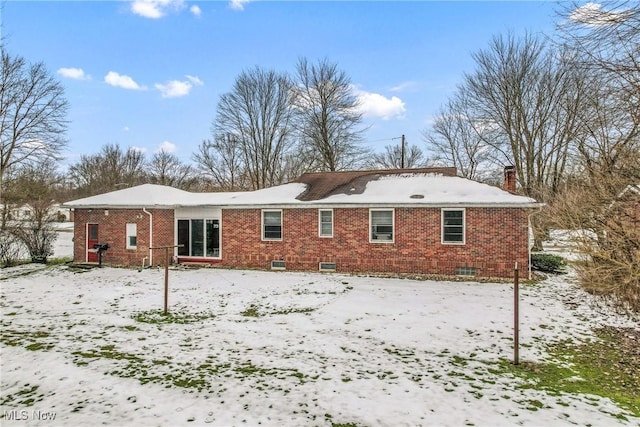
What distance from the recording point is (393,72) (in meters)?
19.0

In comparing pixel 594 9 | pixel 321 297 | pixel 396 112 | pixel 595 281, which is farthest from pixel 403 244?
pixel 396 112

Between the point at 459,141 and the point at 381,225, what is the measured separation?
18.0 meters

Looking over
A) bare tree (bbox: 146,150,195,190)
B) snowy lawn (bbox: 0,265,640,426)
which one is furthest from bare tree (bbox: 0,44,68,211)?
bare tree (bbox: 146,150,195,190)

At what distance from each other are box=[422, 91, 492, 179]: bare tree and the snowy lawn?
56.6ft

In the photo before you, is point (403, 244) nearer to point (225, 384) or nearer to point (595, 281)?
point (595, 281)

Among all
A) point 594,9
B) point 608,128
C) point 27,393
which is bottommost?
point 27,393

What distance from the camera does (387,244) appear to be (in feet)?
44.6

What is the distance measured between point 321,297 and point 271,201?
604cm

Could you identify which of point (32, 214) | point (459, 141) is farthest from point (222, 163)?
point (459, 141)

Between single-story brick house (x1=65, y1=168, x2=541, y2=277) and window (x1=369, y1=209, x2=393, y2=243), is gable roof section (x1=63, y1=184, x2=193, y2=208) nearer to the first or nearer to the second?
single-story brick house (x1=65, y1=168, x2=541, y2=277)

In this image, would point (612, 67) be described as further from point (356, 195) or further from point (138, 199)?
point (138, 199)

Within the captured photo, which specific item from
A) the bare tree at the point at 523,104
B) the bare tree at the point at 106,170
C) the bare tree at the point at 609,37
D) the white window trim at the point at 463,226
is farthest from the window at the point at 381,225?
the bare tree at the point at 106,170

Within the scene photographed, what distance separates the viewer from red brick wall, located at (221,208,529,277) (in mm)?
12492

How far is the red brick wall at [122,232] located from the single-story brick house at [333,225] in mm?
45
